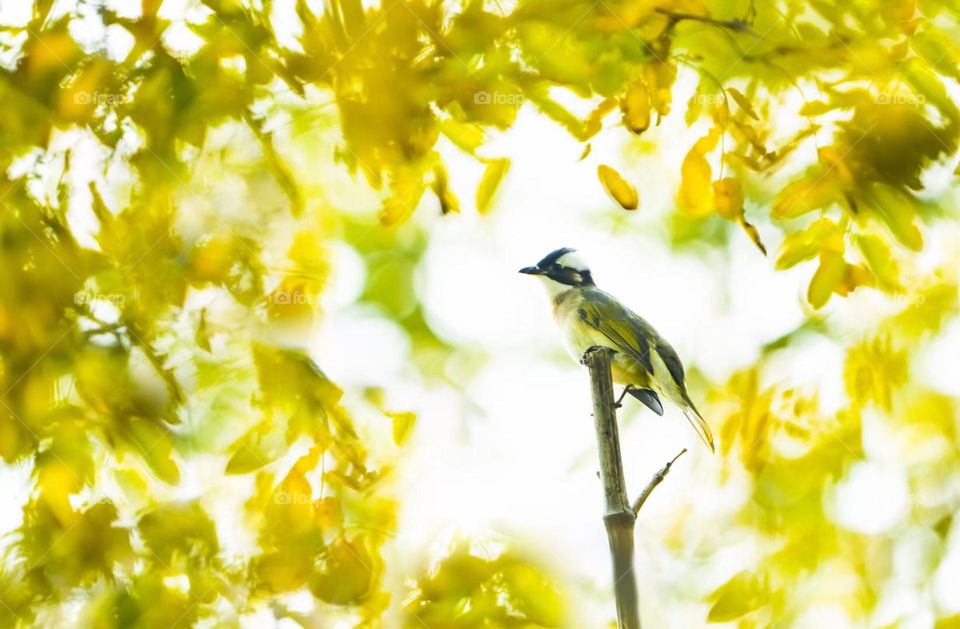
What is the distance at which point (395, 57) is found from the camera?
247 cm

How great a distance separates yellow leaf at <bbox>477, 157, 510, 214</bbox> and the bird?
4.90ft

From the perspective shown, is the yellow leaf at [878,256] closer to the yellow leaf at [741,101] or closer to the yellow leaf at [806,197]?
the yellow leaf at [806,197]

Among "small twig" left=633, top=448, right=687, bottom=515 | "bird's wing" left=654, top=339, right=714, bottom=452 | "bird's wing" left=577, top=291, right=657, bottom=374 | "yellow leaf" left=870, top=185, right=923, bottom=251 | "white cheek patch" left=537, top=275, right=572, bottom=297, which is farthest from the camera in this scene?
"white cheek patch" left=537, top=275, right=572, bottom=297

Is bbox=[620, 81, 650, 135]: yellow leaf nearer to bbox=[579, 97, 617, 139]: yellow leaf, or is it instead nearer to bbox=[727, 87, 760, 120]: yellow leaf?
bbox=[579, 97, 617, 139]: yellow leaf

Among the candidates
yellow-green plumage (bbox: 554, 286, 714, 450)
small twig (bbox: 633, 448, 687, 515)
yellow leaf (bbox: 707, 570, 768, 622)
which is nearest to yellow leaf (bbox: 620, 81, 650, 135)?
small twig (bbox: 633, 448, 687, 515)

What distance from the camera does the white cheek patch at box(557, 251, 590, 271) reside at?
5.37 meters

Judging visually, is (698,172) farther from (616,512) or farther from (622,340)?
(622,340)

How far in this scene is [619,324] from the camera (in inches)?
182

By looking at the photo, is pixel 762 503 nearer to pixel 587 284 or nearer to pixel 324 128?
pixel 324 128

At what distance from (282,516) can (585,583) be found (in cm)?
110

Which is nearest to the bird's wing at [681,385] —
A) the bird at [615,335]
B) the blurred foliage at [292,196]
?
the bird at [615,335]

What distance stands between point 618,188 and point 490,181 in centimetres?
37

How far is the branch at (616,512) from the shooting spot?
161 centimetres

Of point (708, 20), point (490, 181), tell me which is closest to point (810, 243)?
point (708, 20)
